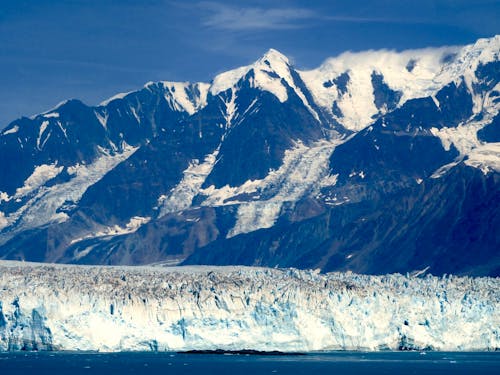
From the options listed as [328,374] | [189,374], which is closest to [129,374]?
[189,374]

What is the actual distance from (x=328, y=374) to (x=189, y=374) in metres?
19.3

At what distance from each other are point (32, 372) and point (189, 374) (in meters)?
21.8

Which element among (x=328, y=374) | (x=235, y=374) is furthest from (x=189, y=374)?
(x=328, y=374)

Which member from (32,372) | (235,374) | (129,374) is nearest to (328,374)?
(235,374)

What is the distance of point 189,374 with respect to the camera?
198875 millimetres

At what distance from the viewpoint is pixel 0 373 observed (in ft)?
652

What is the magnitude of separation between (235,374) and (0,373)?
32.5 metres

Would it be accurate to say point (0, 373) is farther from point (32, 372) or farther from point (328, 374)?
point (328, 374)

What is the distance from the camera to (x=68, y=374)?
19600cm

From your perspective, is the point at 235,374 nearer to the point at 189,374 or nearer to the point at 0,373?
the point at 189,374

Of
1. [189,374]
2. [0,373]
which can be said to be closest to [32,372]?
[0,373]

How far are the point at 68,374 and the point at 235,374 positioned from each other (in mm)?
22961

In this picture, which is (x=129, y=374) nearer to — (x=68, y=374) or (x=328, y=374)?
(x=68, y=374)

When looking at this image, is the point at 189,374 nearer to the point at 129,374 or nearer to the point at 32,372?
the point at 129,374
